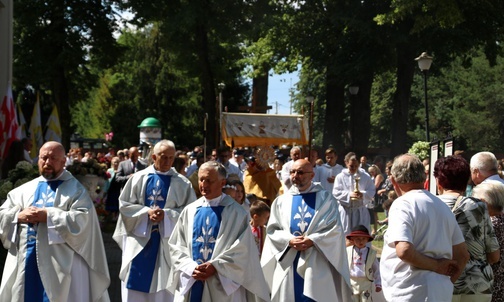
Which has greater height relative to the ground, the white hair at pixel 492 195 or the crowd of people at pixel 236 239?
the white hair at pixel 492 195

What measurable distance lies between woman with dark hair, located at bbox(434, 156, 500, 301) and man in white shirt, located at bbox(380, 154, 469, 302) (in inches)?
20.4

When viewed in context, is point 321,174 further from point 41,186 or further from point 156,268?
point 41,186

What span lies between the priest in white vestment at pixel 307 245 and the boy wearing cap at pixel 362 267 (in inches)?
79.1

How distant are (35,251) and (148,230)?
1.77 metres

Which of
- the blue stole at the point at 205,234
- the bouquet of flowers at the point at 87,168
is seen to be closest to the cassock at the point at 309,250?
the blue stole at the point at 205,234

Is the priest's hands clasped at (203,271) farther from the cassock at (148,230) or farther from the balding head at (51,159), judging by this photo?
the cassock at (148,230)

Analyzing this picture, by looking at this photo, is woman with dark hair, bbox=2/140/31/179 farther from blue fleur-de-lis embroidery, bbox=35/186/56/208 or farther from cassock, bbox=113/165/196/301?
blue fleur-de-lis embroidery, bbox=35/186/56/208

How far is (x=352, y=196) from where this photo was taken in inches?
625

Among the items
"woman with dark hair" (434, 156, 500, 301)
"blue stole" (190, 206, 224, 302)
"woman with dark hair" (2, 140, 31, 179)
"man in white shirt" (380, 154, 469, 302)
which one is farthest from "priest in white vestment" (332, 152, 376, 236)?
"man in white shirt" (380, 154, 469, 302)

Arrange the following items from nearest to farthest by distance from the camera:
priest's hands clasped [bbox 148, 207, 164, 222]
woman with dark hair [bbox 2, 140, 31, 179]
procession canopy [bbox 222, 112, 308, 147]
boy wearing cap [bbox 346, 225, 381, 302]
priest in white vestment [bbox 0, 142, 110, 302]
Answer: priest in white vestment [bbox 0, 142, 110, 302] → priest's hands clasped [bbox 148, 207, 164, 222] → boy wearing cap [bbox 346, 225, 381, 302] → woman with dark hair [bbox 2, 140, 31, 179] → procession canopy [bbox 222, 112, 308, 147]

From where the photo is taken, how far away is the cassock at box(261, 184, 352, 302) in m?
8.43

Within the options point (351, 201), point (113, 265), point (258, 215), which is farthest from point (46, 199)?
point (351, 201)

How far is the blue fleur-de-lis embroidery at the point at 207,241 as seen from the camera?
7602 mm

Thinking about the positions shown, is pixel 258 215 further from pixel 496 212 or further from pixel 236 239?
pixel 496 212
